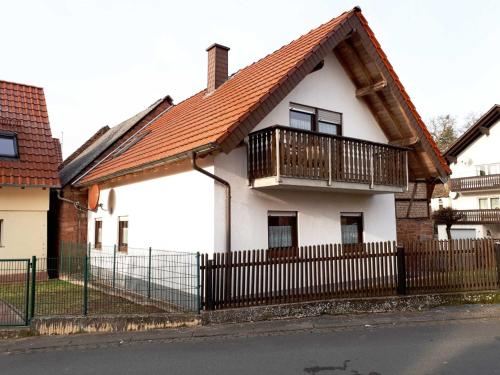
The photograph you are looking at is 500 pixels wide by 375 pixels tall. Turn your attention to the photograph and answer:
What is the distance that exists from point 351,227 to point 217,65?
693 centimetres

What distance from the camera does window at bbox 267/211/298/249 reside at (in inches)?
390

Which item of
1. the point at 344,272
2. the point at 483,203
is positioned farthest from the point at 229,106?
the point at 483,203

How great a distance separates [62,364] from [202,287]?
280cm

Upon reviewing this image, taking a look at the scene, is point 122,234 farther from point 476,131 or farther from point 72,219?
point 476,131

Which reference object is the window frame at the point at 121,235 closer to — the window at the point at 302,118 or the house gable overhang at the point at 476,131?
the window at the point at 302,118

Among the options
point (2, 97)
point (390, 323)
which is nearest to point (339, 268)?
point (390, 323)

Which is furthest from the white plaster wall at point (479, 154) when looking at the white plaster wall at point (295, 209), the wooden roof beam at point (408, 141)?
the white plaster wall at point (295, 209)

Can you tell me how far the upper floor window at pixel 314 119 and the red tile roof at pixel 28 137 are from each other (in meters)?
8.21

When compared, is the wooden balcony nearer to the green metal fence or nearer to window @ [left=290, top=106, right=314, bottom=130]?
window @ [left=290, top=106, right=314, bottom=130]

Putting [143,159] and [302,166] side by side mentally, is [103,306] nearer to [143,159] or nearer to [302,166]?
[143,159]

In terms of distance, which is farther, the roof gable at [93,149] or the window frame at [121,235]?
the roof gable at [93,149]

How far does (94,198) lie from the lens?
13438 mm

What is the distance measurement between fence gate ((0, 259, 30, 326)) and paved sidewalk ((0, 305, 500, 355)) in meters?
0.79

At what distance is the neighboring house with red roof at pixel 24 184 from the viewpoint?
12828 mm
